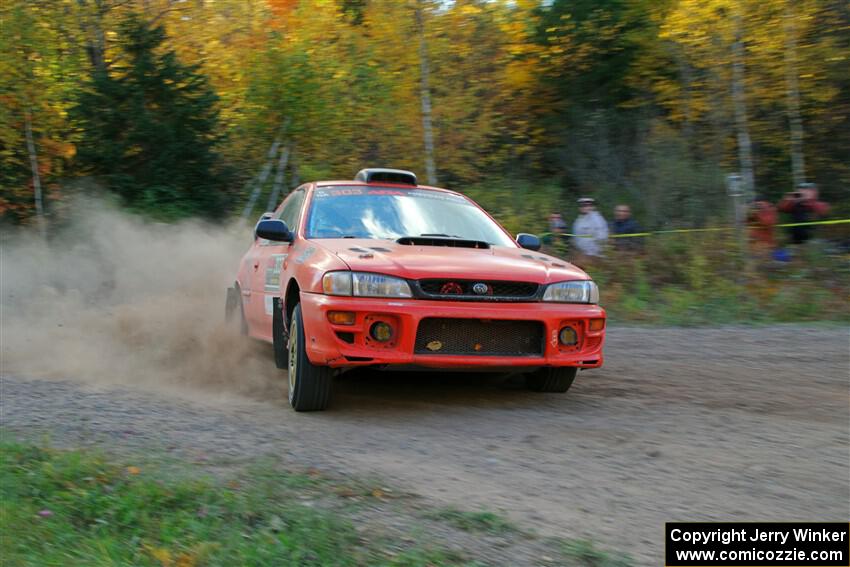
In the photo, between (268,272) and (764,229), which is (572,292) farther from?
(764,229)

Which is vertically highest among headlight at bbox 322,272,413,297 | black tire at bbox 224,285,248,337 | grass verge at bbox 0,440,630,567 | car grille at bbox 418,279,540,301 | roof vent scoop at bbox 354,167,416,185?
roof vent scoop at bbox 354,167,416,185

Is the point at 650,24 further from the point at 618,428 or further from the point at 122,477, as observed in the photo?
the point at 122,477

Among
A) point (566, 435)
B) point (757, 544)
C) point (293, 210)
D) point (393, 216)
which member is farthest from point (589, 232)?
point (757, 544)

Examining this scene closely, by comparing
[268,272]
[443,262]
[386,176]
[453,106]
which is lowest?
[268,272]

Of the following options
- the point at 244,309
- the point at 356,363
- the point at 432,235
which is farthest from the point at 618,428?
the point at 244,309

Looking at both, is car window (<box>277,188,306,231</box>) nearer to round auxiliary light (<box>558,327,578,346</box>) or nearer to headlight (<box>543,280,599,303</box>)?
headlight (<box>543,280,599,303</box>)

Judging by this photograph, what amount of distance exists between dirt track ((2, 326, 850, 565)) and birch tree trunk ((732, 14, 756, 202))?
9.96 m

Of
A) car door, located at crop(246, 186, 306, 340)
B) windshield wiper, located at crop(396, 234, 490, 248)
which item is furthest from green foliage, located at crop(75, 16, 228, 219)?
windshield wiper, located at crop(396, 234, 490, 248)

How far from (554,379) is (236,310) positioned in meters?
3.54

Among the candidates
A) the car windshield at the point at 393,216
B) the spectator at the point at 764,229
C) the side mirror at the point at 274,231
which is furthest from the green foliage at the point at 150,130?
the side mirror at the point at 274,231

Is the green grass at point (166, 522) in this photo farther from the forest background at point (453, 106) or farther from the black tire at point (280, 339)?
the forest background at point (453, 106)

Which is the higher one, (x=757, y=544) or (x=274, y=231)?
(x=274, y=231)

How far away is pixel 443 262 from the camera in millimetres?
5711

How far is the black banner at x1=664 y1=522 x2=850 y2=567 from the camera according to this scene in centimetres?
336
